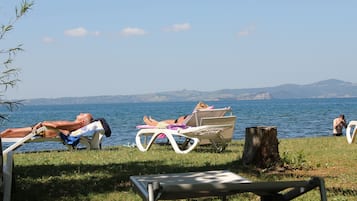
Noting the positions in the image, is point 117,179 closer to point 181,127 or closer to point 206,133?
point 206,133

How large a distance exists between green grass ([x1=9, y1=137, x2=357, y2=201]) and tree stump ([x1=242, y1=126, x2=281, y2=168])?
0.19m

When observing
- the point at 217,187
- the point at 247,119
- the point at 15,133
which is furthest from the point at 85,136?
the point at 247,119

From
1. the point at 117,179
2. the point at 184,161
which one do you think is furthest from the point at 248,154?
the point at 117,179

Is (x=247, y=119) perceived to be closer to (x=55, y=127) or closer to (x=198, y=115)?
(x=198, y=115)

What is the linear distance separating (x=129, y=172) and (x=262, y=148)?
6.97 feet

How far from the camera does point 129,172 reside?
25.7 feet

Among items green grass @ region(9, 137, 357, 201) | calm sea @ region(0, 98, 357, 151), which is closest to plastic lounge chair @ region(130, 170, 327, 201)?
green grass @ region(9, 137, 357, 201)

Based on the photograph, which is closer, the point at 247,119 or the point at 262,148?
the point at 262,148

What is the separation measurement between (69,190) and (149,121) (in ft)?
31.0

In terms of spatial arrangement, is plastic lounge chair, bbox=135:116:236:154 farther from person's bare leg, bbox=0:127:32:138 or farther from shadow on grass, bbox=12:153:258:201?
person's bare leg, bbox=0:127:32:138

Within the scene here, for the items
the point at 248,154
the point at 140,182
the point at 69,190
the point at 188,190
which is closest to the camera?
the point at 188,190

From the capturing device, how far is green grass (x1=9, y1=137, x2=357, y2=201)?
6.10 meters

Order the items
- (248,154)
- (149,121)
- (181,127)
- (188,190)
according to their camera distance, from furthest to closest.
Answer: (149,121) < (181,127) < (248,154) < (188,190)

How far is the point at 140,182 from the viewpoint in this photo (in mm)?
3430
